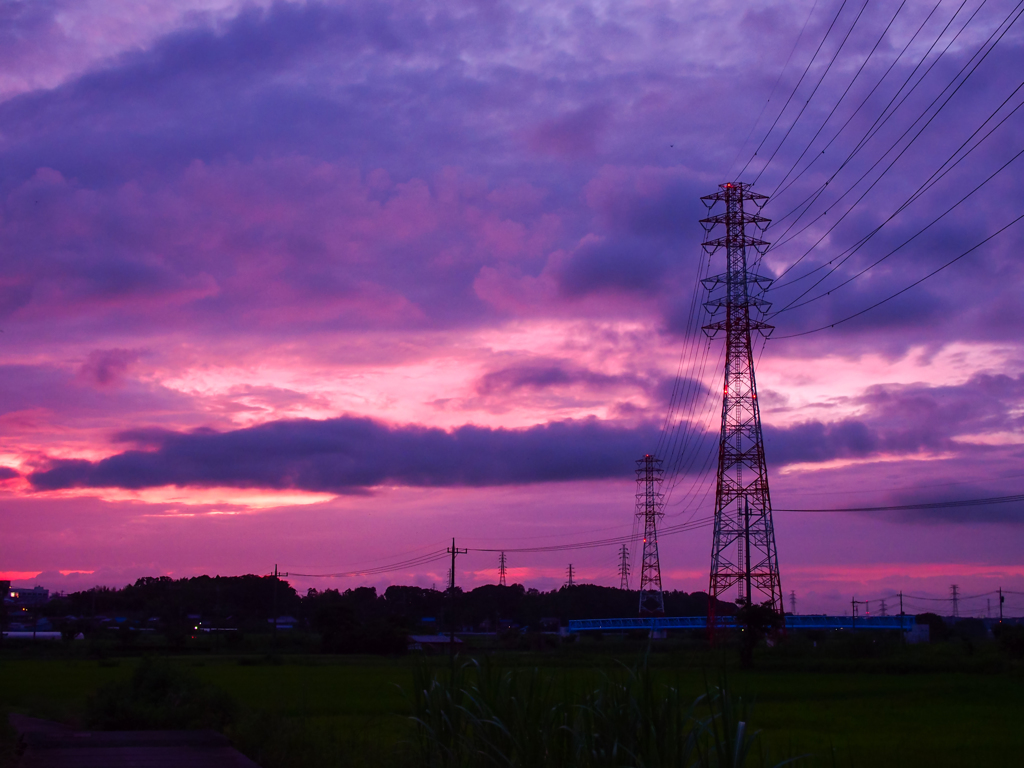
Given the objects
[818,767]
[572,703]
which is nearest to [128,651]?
[818,767]

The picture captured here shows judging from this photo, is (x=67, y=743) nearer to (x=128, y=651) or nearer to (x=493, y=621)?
(x=128, y=651)

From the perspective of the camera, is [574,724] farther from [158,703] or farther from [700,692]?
[158,703]

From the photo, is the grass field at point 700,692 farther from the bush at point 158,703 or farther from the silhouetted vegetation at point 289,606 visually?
the silhouetted vegetation at point 289,606

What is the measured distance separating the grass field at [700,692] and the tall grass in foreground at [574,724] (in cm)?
24

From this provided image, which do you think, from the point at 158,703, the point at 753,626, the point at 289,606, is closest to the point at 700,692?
the point at 158,703

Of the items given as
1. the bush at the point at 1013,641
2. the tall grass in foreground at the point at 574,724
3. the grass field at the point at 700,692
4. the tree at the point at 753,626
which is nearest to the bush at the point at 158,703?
the grass field at the point at 700,692

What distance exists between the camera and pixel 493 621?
447ft

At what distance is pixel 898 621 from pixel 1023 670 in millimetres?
34424

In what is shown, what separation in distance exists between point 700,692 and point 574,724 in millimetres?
8262

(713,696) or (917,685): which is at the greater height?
(713,696)

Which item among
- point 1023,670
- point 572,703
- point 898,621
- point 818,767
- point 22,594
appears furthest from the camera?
point 22,594

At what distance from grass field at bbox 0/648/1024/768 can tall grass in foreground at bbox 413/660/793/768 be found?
24 cm

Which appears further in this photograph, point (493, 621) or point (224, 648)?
point (493, 621)

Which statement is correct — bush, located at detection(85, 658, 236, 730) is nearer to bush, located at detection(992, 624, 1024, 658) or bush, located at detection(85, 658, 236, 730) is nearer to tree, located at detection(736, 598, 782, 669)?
tree, located at detection(736, 598, 782, 669)
